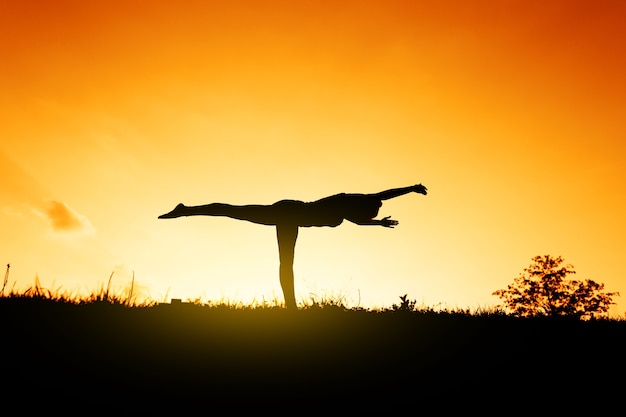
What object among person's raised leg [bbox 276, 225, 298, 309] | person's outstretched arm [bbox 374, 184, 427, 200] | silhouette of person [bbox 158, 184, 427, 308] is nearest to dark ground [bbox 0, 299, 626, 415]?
person's raised leg [bbox 276, 225, 298, 309]

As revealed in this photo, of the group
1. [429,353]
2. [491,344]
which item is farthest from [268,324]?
[491,344]

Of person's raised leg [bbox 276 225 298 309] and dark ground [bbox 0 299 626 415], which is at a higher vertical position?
person's raised leg [bbox 276 225 298 309]

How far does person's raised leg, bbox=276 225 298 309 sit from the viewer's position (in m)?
12.0

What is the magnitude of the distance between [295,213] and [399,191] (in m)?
2.69

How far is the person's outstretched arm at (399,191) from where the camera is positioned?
1248 centimetres

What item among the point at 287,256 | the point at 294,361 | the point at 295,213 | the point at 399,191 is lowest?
the point at 294,361

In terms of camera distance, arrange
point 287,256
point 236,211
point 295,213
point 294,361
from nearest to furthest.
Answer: point 294,361 → point 287,256 → point 295,213 → point 236,211

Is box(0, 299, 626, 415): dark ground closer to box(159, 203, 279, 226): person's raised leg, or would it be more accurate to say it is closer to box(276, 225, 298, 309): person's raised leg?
box(276, 225, 298, 309): person's raised leg

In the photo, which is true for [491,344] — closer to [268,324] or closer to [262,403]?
[268,324]

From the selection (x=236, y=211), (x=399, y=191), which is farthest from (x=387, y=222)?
(x=236, y=211)

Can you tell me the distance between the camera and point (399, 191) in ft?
41.5

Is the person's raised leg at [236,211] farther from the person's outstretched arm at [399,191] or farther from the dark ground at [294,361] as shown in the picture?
the person's outstretched arm at [399,191]

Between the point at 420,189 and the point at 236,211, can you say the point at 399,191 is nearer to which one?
the point at 420,189

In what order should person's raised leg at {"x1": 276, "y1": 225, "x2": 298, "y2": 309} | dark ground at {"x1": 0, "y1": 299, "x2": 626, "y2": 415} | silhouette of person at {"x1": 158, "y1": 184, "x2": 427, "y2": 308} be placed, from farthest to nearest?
silhouette of person at {"x1": 158, "y1": 184, "x2": 427, "y2": 308} → person's raised leg at {"x1": 276, "y1": 225, "x2": 298, "y2": 309} → dark ground at {"x1": 0, "y1": 299, "x2": 626, "y2": 415}
